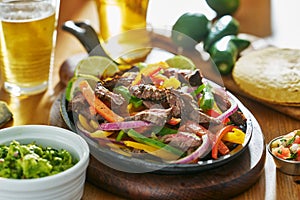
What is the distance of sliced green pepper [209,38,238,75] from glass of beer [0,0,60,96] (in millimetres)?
807

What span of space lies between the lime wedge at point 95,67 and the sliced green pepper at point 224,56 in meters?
0.56

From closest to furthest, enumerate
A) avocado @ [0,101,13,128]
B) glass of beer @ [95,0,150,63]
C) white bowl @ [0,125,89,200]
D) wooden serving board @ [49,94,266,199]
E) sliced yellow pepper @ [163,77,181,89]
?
white bowl @ [0,125,89,200] → wooden serving board @ [49,94,266,199] → sliced yellow pepper @ [163,77,181,89] → avocado @ [0,101,13,128] → glass of beer @ [95,0,150,63]

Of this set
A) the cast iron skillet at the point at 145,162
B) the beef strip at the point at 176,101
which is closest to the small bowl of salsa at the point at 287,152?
the cast iron skillet at the point at 145,162

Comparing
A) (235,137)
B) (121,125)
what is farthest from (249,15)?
(121,125)

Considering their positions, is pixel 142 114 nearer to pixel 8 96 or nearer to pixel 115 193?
pixel 115 193

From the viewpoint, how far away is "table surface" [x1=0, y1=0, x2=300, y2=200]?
2.26 meters

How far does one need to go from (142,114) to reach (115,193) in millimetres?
307

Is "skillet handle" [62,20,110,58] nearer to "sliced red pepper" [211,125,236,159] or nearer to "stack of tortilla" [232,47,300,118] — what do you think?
"stack of tortilla" [232,47,300,118]

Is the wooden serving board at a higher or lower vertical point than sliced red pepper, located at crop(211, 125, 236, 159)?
lower

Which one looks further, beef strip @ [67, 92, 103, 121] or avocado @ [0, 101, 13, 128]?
avocado @ [0, 101, 13, 128]

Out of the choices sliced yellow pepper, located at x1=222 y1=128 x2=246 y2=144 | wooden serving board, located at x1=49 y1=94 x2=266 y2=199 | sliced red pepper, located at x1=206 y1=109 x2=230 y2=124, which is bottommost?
wooden serving board, located at x1=49 y1=94 x2=266 y2=199

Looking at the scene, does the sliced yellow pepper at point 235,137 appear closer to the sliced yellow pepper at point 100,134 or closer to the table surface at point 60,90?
the table surface at point 60,90

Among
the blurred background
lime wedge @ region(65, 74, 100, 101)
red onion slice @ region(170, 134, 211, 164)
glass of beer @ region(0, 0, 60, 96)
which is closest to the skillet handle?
glass of beer @ region(0, 0, 60, 96)

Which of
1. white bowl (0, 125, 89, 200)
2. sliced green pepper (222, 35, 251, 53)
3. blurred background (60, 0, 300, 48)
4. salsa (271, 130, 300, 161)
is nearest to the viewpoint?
white bowl (0, 125, 89, 200)
